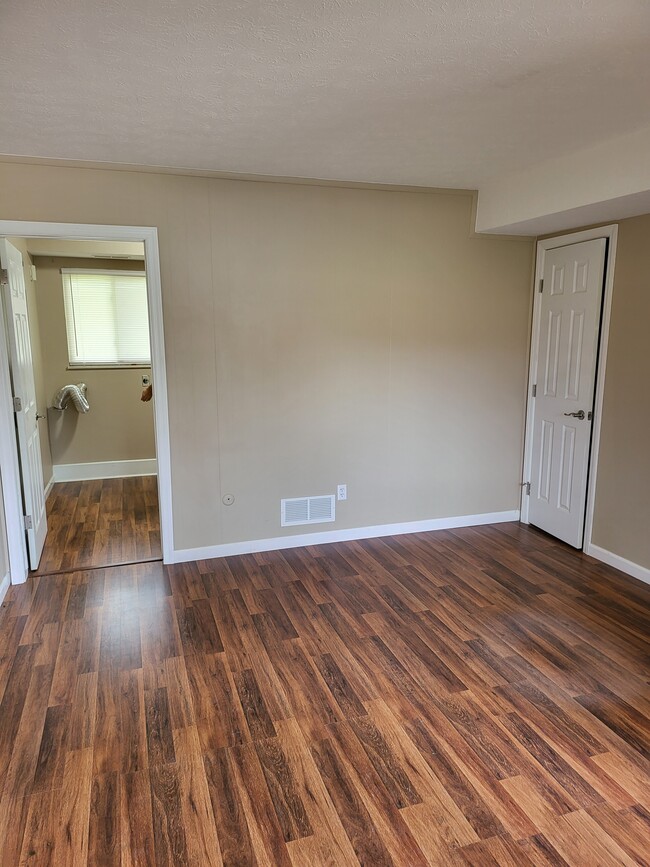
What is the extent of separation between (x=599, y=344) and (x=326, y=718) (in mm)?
2908

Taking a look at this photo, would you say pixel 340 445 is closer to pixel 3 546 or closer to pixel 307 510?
pixel 307 510

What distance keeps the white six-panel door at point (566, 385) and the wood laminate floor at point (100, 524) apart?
117 inches

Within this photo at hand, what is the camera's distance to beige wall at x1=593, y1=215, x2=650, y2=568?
333cm

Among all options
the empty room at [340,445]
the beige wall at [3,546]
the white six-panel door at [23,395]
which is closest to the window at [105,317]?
the empty room at [340,445]

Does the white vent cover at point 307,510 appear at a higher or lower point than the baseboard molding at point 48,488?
higher

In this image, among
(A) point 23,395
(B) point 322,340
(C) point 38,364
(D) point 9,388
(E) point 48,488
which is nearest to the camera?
(D) point 9,388

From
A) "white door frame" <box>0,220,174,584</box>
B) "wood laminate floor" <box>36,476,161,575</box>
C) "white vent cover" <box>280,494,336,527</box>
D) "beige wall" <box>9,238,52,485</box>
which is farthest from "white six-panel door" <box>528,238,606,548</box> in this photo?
"beige wall" <box>9,238,52,485</box>

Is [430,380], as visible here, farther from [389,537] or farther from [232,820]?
[232,820]

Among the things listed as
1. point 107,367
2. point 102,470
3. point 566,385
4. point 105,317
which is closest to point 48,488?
point 102,470

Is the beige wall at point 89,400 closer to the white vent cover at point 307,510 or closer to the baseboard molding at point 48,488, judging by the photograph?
the baseboard molding at point 48,488

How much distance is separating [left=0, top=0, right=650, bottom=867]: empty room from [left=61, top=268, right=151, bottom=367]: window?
0.31 metres

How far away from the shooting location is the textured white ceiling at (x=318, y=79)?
1649 millimetres

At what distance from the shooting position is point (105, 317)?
5754 millimetres

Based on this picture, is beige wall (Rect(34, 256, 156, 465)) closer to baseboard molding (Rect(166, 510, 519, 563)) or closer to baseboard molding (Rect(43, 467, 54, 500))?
baseboard molding (Rect(43, 467, 54, 500))
